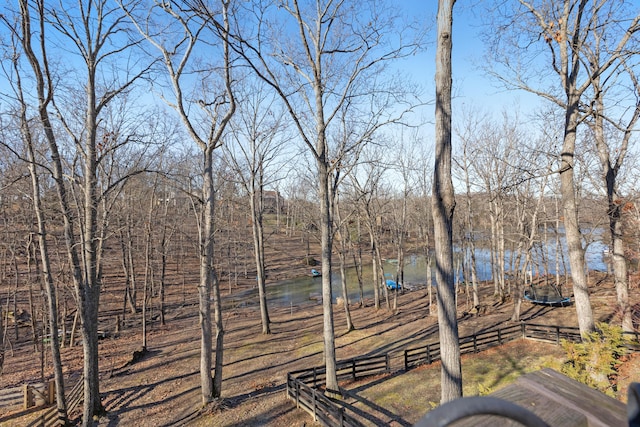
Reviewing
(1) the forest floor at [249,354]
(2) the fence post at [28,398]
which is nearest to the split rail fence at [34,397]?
(2) the fence post at [28,398]

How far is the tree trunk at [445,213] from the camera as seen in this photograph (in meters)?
4.50

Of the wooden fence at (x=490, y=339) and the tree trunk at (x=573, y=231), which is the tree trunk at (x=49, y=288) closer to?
the wooden fence at (x=490, y=339)

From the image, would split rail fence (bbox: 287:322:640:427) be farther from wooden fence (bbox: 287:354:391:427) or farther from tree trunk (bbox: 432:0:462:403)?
tree trunk (bbox: 432:0:462:403)

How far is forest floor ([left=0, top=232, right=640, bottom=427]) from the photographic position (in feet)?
31.3

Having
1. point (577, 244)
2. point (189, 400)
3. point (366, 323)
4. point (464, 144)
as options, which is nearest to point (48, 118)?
point (189, 400)

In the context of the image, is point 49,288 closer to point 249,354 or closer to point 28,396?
point 28,396

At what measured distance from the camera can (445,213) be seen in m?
4.56

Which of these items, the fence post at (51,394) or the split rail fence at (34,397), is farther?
the fence post at (51,394)

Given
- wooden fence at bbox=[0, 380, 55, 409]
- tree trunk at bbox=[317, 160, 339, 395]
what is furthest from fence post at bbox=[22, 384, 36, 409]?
tree trunk at bbox=[317, 160, 339, 395]

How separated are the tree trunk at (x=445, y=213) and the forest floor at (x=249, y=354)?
2933 mm

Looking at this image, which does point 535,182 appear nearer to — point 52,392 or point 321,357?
point 321,357

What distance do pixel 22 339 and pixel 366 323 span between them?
19642mm

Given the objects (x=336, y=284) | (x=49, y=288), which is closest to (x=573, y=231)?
(x=49, y=288)

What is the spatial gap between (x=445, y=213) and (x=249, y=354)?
13100mm
